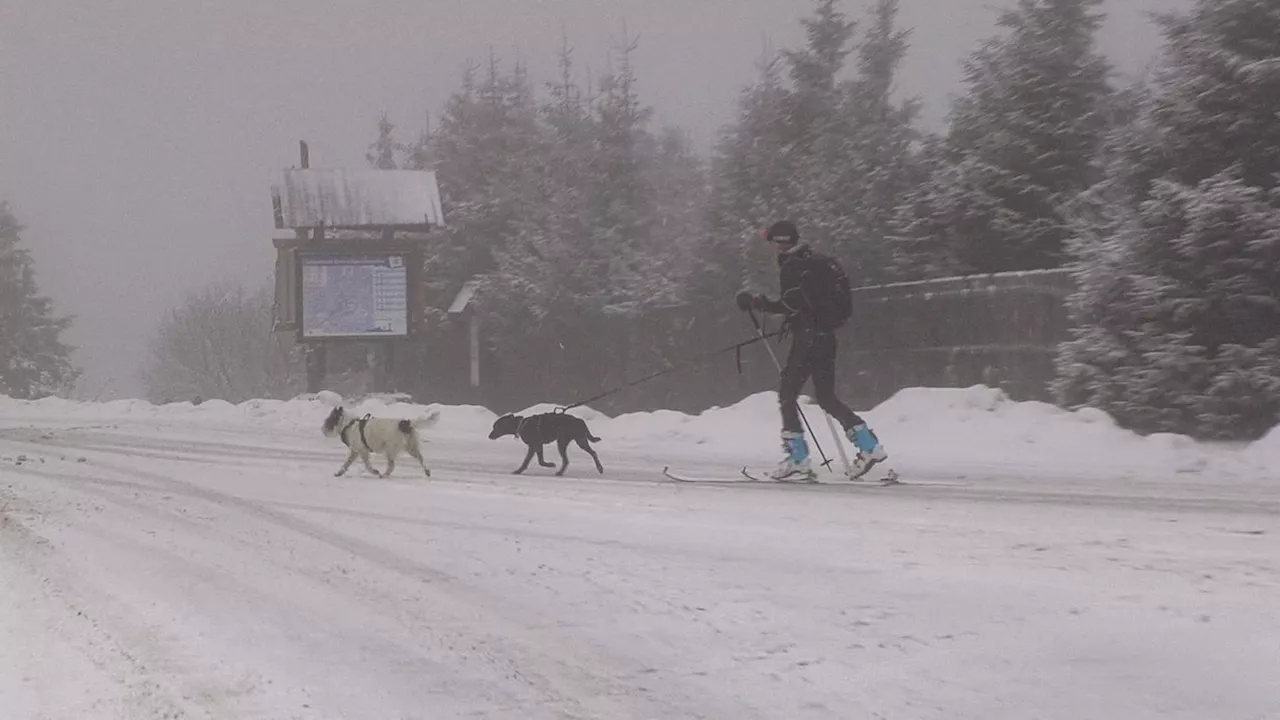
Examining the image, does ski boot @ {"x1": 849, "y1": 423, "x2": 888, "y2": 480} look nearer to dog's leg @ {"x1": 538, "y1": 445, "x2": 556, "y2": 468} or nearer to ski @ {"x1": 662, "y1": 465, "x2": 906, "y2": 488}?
ski @ {"x1": 662, "y1": 465, "x2": 906, "y2": 488}

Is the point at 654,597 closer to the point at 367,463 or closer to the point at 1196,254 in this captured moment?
the point at 367,463

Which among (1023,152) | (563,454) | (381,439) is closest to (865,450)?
(563,454)

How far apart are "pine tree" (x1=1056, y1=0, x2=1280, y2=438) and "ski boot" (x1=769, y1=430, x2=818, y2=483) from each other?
4.27 meters

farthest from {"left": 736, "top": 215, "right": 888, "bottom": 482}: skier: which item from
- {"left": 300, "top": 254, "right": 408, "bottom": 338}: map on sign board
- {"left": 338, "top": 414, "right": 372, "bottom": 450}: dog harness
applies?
{"left": 300, "top": 254, "right": 408, "bottom": 338}: map on sign board

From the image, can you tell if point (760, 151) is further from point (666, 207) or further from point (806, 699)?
point (806, 699)

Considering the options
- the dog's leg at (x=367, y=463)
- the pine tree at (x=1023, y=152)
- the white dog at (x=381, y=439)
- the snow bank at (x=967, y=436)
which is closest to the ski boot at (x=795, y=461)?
the snow bank at (x=967, y=436)

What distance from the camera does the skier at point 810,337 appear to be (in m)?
8.55

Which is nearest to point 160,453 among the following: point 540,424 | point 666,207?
point 540,424

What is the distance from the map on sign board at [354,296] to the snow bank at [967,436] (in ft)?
35.3

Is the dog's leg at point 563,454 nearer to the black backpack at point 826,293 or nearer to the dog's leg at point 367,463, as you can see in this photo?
the dog's leg at point 367,463

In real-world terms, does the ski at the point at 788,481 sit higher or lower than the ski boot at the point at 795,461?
lower

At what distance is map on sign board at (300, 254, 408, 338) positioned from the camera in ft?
92.7

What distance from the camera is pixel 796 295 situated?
8578 mm

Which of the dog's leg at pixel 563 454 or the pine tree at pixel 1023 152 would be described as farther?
the pine tree at pixel 1023 152
